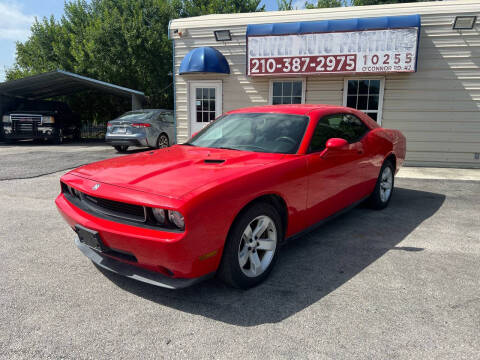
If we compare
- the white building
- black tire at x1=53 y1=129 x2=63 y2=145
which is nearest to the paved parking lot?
the white building

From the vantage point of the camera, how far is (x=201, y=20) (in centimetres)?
1088

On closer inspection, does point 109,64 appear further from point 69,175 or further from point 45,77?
point 69,175

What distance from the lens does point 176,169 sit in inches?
118

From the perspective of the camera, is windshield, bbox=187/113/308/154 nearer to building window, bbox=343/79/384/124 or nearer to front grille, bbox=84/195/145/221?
front grille, bbox=84/195/145/221

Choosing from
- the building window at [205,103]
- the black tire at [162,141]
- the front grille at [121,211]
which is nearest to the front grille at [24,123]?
the black tire at [162,141]

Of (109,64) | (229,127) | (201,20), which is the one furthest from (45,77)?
(229,127)

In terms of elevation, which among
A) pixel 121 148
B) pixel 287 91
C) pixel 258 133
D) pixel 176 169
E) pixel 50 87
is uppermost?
pixel 50 87

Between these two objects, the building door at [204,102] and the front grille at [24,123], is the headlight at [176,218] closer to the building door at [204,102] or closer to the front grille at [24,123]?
the building door at [204,102]

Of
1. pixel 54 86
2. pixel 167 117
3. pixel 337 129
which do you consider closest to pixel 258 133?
pixel 337 129

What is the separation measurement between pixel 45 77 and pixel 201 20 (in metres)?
8.40

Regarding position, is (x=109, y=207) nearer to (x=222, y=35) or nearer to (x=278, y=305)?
(x=278, y=305)

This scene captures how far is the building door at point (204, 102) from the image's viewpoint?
1116 cm

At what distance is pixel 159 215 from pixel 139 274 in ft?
1.68

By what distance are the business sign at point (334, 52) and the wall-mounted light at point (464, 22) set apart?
1.28 meters
